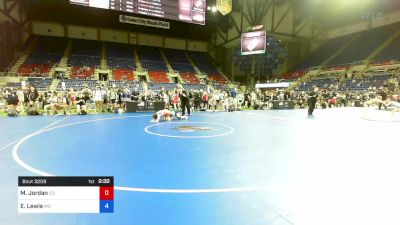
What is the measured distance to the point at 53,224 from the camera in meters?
2.51

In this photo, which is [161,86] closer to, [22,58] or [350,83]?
[22,58]

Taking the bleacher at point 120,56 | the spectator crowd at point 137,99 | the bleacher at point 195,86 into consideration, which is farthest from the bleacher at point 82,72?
the bleacher at point 195,86

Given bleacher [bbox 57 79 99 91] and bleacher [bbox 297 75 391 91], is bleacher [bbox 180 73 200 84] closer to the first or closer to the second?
bleacher [bbox 57 79 99 91]

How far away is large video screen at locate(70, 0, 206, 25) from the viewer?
1603 centimetres

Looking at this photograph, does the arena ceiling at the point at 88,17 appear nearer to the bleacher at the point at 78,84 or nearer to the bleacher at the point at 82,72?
the bleacher at the point at 82,72

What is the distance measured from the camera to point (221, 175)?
391 cm

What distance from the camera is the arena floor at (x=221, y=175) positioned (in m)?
2.68

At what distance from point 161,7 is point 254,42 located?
13.3 m

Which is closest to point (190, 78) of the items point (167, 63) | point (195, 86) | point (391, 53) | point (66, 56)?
point (195, 86)

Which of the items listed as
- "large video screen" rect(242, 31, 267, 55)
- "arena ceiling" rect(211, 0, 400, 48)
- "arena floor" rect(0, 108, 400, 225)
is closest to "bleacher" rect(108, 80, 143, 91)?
"large video screen" rect(242, 31, 267, 55)

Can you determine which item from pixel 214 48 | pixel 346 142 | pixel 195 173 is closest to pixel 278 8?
pixel 214 48

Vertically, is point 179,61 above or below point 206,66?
above

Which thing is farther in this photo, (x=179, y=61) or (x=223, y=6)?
(x=179, y=61)
